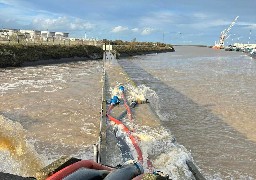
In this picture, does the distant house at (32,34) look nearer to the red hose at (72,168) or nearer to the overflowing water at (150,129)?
the overflowing water at (150,129)

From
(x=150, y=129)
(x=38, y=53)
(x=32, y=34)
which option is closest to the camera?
(x=150, y=129)

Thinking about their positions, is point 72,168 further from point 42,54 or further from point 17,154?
point 42,54

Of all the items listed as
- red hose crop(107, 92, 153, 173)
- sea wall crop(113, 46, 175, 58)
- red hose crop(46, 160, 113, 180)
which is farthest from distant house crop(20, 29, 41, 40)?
red hose crop(46, 160, 113, 180)

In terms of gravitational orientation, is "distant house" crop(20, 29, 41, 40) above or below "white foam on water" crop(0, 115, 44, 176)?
above

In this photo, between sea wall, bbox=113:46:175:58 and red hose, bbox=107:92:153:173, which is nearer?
red hose, bbox=107:92:153:173

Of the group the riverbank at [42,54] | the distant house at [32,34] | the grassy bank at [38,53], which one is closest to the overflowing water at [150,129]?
the grassy bank at [38,53]

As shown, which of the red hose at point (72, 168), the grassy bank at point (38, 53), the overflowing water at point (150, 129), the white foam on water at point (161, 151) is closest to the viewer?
the red hose at point (72, 168)

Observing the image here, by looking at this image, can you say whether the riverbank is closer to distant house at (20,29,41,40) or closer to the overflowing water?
distant house at (20,29,41,40)

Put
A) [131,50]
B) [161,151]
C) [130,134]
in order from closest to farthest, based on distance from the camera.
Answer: [161,151], [130,134], [131,50]

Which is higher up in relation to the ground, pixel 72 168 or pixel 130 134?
pixel 72 168

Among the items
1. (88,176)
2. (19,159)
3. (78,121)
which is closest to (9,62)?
(78,121)

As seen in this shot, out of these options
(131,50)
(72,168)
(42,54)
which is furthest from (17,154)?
(131,50)

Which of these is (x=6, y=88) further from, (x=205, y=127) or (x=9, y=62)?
(x=9, y=62)

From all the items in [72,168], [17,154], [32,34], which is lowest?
[17,154]
